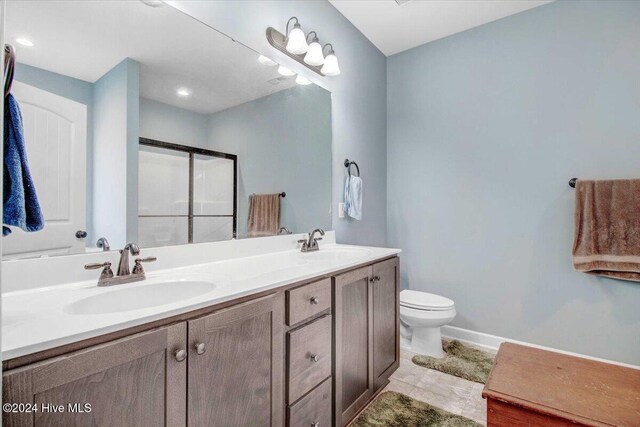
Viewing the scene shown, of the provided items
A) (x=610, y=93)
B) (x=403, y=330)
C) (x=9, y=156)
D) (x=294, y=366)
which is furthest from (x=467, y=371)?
(x=9, y=156)

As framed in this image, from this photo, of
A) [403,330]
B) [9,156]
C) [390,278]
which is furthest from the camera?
[403,330]

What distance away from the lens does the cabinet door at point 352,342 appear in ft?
4.62

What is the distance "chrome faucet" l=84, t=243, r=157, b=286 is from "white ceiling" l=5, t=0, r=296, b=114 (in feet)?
2.08

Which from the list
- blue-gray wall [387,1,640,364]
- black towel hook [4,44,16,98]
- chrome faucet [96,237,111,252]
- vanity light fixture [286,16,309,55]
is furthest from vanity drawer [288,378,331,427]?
vanity light fixture [286,16,309,55]

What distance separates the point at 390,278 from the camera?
6.11 ft

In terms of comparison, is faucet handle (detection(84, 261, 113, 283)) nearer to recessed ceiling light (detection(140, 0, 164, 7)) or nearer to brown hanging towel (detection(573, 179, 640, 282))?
recessed ceiling light (detection(140, 0, 164, 7))

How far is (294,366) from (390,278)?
900 millimetres

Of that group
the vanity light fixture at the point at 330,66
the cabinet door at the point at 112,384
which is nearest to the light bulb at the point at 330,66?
the vanity light fixture at the point at 330,66

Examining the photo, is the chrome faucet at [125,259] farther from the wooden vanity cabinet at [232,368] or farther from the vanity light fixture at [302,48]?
the vanity light fixture at [302,48]

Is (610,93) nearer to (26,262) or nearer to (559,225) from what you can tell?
(559,225)

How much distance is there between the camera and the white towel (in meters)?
2.28

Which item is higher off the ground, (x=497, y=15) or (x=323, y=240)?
(x=497, y=15)

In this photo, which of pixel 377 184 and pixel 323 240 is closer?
pixel 323 240

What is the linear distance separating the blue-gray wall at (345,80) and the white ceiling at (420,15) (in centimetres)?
10
